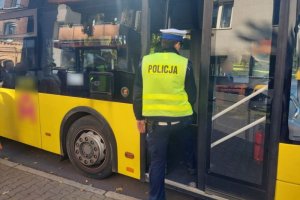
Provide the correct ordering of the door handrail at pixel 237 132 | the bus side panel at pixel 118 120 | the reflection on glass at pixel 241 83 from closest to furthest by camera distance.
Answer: the reflection on glass at pixel 241 83
the door handrail at pixel 237 132
the bus side panel at pixel 118 120

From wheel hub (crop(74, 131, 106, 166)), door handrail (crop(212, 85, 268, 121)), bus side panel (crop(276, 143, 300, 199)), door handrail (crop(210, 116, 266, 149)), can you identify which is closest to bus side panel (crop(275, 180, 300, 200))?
bus side panel (crop(276, 143, 300, 199))

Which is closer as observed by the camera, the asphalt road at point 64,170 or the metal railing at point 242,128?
the metal railing at point 242,128

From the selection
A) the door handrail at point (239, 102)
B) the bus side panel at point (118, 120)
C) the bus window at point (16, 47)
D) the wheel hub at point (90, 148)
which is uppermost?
the bus window at point (16, 47)

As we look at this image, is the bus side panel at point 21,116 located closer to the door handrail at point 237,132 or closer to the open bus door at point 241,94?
the open bus door at point 241,94

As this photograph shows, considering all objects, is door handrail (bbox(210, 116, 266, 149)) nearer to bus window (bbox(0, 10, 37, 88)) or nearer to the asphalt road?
the asphalt road

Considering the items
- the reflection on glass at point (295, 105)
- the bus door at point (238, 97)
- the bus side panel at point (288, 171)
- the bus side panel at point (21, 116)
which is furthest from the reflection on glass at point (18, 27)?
the bus side panel at point (288, 171)

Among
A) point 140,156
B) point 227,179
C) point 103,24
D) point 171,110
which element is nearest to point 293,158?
point 227,179

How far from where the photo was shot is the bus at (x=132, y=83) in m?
2.89

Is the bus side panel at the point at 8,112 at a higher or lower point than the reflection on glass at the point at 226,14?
lower

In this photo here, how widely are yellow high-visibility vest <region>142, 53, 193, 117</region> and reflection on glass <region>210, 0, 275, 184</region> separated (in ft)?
1.12

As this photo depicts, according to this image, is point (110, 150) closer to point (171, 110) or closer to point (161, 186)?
point (161, 186)

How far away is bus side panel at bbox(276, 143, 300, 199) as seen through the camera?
2814mm

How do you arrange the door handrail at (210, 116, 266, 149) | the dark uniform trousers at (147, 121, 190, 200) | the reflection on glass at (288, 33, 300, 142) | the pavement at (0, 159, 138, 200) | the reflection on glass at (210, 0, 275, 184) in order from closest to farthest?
1. the reflection on glass at (288, 33, 300, 142)
2. the reflection on glass at (210, 0, 275, 184)
3. the door handrail at (210, 116, 266, 149)
4. the dark uniform trousers at (147, 121, 190, 200)
5. the pavement at (0, 159, 138, 200)

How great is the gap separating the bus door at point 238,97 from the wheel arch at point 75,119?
47.1 inches
